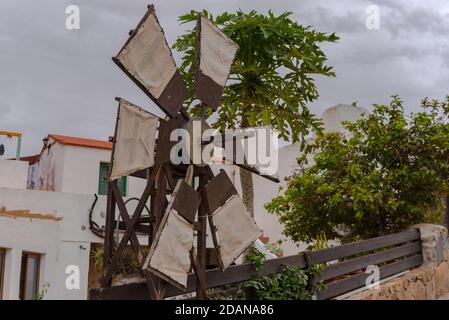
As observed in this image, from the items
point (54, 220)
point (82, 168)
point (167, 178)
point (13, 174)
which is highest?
point (82, 168)

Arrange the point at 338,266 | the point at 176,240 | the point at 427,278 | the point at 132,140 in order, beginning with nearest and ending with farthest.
Result: the point at 176,240 < the point at 132,140 < the point at 338,266 < the point at 427,278

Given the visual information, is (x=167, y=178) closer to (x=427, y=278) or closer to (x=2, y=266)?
(x=2, y=266)

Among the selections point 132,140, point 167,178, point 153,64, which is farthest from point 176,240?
point 153,64

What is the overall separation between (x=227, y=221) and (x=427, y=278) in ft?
21.1

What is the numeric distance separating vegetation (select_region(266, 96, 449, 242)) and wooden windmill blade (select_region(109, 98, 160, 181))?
6649 mm

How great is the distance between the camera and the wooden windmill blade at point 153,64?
5.55 metres

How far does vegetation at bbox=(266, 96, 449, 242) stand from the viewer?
468 inches

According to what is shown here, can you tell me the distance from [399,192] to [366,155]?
1.08 meters

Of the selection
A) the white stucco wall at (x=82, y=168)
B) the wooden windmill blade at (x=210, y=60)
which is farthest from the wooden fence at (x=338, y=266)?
the white stucco wall at (x=82, y=168)

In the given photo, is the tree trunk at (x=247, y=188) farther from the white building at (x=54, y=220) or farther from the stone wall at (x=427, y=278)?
the stone wall at (x=427, y=278)

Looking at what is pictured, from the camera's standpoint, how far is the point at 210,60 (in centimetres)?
668

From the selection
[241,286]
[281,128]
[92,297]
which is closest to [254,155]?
[241,286]

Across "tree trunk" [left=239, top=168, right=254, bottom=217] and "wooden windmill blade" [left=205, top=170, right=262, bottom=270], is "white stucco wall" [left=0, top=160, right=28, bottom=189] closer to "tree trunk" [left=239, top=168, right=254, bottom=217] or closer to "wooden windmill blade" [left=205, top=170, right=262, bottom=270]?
"tree trunk" [left=239, top=168, right=254, bottom=217]
